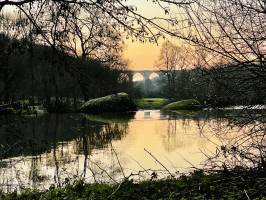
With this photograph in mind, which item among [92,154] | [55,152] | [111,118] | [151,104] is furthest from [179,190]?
[151,104]

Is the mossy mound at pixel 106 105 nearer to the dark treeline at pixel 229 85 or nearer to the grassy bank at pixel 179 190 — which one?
the grassy bank at pixel 179 190

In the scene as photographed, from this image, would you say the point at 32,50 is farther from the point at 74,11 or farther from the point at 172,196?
the point at 172,196

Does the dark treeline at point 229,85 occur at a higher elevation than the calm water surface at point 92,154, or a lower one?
higher

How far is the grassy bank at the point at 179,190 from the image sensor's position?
5.86 meters

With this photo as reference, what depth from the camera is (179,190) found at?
6.74 meters

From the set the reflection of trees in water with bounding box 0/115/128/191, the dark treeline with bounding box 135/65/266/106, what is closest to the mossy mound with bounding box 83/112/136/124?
the reflection of trees in water with bounding box 0/115/128/191

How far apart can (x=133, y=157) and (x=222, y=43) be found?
602 cm

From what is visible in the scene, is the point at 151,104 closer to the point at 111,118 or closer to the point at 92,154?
the point at 111,118

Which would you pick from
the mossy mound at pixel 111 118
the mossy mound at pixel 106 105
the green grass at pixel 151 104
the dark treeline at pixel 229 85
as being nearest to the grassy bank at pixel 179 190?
the dark treeline at pixel 229 85

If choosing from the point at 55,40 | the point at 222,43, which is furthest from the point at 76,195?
the point at 222,43

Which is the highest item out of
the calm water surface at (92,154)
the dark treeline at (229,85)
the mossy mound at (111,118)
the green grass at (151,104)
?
the dark treeline at (229,85)

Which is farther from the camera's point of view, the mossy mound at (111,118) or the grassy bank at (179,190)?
the mossy mound at (111,118)

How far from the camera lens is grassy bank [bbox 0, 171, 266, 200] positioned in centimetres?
586

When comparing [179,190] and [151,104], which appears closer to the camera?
[179,190]
